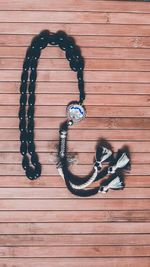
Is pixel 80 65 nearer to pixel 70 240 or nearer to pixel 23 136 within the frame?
pixel 23 136

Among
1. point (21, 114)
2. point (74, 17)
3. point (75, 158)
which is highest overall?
point (74, 17)

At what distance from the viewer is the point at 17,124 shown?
181 cm

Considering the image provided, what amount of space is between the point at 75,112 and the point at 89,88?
0.14 metres

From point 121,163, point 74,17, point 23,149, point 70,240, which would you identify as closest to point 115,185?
point 121,163

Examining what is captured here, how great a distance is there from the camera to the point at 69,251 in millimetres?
1858

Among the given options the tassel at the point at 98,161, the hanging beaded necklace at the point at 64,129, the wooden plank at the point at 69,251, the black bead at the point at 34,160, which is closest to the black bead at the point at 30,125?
the hanging beaded necklace at the point at 64,129

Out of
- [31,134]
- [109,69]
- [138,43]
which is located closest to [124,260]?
[31,134]

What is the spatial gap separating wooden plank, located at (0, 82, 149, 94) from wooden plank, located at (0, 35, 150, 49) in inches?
7.0

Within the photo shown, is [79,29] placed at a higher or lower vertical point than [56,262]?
higher

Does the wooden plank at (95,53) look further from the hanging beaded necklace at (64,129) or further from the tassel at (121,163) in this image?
the tassel at (121,163)

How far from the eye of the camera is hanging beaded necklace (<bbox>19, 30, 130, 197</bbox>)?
69.9 inches

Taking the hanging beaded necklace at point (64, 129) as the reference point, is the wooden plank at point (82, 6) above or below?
above

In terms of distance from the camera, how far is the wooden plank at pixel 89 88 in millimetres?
1801

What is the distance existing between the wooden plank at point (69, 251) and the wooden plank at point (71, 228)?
0.25 ft
